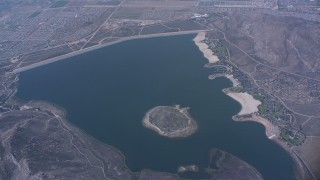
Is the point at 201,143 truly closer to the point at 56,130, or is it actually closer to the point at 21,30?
the point at 56,130

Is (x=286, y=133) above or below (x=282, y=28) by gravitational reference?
below

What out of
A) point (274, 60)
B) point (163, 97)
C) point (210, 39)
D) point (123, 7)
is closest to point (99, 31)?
point (123, 7)

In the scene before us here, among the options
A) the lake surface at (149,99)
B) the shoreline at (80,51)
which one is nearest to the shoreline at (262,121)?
the lake surface at (149,99)

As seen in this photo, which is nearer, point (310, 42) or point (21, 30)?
point (310, 42)

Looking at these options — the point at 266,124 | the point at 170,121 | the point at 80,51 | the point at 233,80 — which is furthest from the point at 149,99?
the point at 80,51

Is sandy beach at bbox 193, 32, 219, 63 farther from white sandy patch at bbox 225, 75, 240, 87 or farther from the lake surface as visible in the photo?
white sandy patch at bbox 225, 75, 240, 87

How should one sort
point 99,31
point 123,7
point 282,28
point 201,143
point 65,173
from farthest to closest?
point 123,7, point 99,31, point 282,28, point 201,143, point 65,173
